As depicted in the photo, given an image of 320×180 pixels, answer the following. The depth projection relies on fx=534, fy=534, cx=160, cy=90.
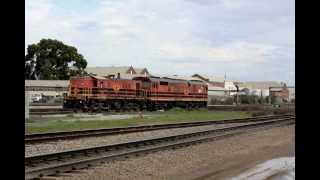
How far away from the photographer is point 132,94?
55.6 meters

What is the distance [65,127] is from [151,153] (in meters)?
11.7

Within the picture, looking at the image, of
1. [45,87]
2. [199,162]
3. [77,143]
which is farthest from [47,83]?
[199,162]

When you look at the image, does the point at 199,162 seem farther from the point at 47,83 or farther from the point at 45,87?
the point at 47,83

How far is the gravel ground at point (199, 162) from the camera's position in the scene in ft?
41.3

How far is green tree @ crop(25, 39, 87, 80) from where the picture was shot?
101m

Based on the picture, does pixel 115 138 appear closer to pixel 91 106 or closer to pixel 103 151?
pixel 103 151

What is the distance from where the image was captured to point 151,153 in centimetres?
1702

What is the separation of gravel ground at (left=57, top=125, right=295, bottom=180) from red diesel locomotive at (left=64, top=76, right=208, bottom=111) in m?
29.0

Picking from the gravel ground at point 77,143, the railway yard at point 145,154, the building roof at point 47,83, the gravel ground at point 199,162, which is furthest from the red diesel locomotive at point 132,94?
the building roof at point 47,83

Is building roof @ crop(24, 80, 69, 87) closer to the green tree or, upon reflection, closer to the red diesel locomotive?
the green tree

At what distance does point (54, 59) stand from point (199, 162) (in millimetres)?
88588

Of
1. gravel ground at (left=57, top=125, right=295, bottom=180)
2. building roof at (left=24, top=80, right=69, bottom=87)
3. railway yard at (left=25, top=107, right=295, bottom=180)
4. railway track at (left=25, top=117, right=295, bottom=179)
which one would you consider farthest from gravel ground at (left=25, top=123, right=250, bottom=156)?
building roof at (left=24, top=80, right=69, bottom=87)
